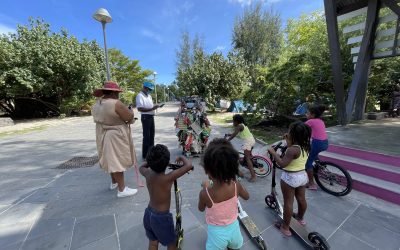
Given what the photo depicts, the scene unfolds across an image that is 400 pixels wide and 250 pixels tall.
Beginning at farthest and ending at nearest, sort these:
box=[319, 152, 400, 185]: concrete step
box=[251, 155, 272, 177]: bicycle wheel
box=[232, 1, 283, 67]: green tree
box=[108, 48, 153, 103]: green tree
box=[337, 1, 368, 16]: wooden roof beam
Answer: box=[108, 48, 153, 103]: green tree → box=[232, 1, 283, 67]: green tree → box=[337, 1, 368, 16]: wooden roof beam → box=[251, 155, 272, 177]: bicycle wheel → box=[319, 152, 400, 185]: concrete step

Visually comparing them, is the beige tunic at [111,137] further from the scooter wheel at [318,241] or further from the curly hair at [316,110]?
the curly hair at [316,110]

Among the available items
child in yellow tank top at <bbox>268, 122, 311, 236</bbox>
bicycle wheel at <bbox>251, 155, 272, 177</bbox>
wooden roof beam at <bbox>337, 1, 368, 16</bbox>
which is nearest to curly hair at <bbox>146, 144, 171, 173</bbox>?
child in yellow tank top at <bbox>268, 122, 311, 236</bbox>

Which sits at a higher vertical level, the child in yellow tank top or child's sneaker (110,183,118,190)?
the child in yellow tank top

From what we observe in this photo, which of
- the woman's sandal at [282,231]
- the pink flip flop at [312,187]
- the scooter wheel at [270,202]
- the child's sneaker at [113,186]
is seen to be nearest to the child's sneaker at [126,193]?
the child's sneaker at [113,186]

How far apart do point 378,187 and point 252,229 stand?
225 centimetres

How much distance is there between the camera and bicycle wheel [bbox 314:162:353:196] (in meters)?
3.31

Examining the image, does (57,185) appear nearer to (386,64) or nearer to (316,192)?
(316,192)

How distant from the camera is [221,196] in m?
1.66

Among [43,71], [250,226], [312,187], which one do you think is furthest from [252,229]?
[43,71]

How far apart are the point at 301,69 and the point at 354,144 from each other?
4142 millimetres

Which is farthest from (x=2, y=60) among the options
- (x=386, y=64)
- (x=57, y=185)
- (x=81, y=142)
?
(x=386, y=64)

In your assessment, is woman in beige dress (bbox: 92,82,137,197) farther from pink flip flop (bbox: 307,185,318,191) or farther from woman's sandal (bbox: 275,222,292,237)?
pink flip flop (bbox: 307,185,318,191)

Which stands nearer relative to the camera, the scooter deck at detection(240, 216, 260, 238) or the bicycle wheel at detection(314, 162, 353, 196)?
the scooter deck at detection(240, 216, 260, 238)

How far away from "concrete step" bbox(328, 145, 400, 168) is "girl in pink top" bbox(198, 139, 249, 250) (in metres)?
3.48
